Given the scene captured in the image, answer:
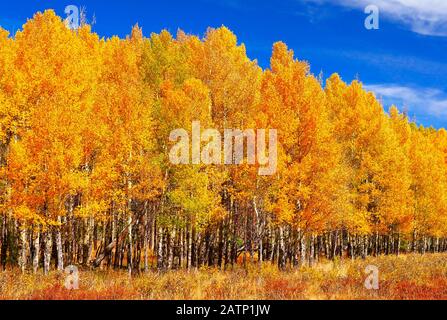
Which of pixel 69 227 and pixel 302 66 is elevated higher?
pixel 302 66

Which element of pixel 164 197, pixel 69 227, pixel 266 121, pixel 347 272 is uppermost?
pixel 266 121

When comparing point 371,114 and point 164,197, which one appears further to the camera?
point 371,114

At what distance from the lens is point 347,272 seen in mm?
20797

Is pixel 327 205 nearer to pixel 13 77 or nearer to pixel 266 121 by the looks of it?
pixel 266 121

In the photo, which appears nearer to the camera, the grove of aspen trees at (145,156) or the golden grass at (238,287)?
the golden grass at (238,287)

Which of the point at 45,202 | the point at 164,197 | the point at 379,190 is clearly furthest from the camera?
the point at 379,190

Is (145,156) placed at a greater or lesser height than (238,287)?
greater

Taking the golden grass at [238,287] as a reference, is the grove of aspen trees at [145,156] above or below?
above

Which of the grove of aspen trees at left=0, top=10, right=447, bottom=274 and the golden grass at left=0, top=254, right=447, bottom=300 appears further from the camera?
the grove of aspen trees at left=0, top=10, right=447, bottom=274

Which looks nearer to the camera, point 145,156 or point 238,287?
point 238,287

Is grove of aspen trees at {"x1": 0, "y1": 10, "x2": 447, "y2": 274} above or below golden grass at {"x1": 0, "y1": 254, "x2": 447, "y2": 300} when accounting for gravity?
above
